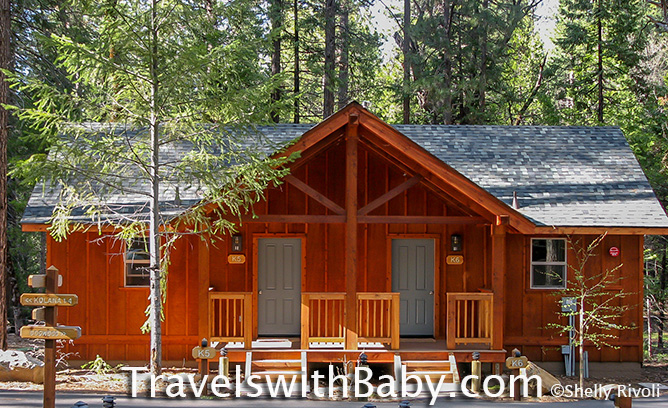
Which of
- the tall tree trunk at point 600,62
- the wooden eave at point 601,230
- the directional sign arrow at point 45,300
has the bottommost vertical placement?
the directional sign arrow at point 45,300

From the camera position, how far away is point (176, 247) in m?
12.5

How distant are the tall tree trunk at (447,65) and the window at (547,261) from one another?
425 inches

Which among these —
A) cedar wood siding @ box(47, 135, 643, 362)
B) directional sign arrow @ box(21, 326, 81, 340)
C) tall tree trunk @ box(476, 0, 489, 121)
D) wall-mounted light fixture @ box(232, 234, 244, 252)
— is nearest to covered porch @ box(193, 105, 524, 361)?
cedar wood siding @ box(47, 135, 643, 362)

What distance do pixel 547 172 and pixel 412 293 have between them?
13.6 feet

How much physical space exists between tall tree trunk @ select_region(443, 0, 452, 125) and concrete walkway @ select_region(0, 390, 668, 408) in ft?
47.6

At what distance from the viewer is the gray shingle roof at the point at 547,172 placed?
40.9ft

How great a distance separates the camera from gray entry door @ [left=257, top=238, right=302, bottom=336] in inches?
517

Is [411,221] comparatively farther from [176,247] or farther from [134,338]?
[134,338]

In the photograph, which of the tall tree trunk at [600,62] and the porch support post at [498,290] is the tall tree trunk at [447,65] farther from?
the porch support post at [498,290]

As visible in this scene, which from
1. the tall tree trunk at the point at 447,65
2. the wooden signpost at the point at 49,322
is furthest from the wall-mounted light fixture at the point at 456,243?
the tall tree trunk at the point at 447,65

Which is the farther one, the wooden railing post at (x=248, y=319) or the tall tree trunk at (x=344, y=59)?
the tall tree trunk at (x=344, y=59)

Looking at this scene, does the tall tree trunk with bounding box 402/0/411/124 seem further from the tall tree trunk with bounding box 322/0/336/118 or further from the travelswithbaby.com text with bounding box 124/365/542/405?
the travelswithbaby.com text with bounding box 124/365/542/405

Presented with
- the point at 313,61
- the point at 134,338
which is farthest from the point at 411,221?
the point at 313,61

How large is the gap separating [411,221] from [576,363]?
4733 millimetres
